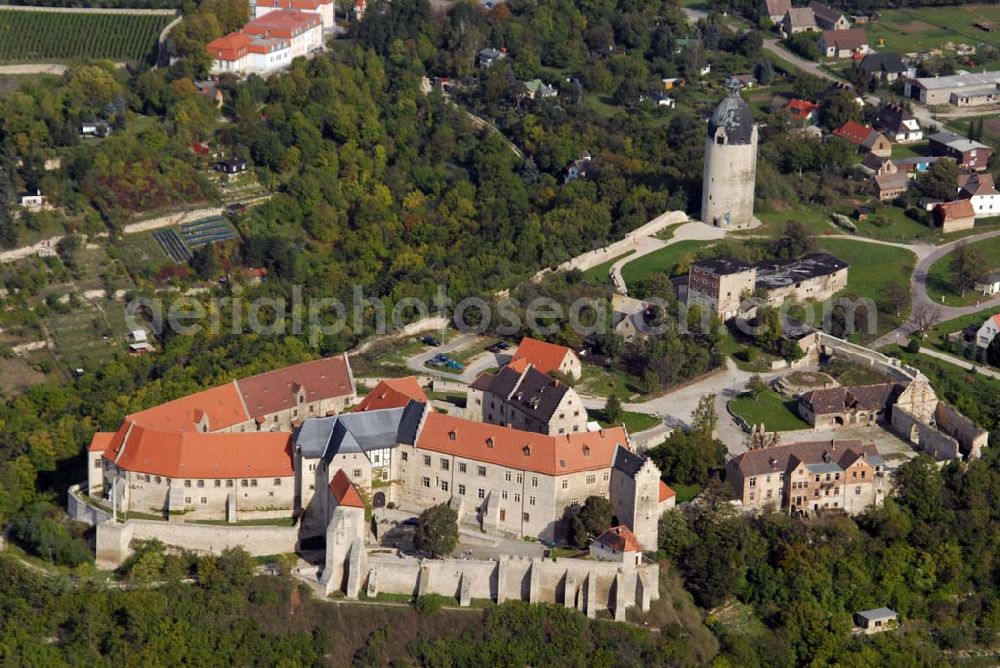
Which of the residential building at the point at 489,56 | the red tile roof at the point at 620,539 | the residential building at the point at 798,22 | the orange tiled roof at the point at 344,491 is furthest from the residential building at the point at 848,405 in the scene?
the residential building at the point at 798,22

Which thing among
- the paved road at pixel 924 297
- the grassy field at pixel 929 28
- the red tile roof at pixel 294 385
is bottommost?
the paved road at pixel 924 297

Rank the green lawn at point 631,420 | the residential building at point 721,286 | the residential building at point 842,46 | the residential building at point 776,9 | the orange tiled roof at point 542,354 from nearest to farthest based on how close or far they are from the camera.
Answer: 1. the green lawn at point 631,420
2. the orange tiled roof at point 542,354
3. the residential building at point 721,286
4. the residential building at point 842,46
5. the residential building at point 776,9

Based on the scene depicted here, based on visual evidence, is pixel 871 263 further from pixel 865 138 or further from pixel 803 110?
pixel 803 110

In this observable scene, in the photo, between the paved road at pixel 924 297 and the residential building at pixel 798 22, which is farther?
the residential building at pixel 798 22

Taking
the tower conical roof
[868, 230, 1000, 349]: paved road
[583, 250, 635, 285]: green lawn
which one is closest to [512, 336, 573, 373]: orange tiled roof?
[583, 250, 635, 285]: green lawn

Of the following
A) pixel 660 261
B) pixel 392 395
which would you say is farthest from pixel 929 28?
pixel 392 395

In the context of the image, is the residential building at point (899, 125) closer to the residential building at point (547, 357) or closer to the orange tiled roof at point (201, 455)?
the residential building at point (547, 357)
